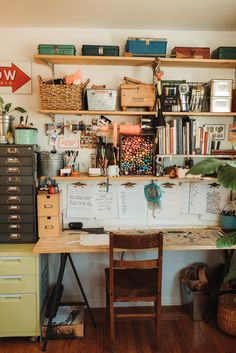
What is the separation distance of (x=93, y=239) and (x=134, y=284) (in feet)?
1.54

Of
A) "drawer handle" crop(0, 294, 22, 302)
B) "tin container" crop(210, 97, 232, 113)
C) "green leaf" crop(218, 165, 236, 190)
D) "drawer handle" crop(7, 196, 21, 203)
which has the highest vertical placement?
"tin container" crop(210, 97, 232, 113)

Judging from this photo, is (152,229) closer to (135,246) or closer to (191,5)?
(135,246)

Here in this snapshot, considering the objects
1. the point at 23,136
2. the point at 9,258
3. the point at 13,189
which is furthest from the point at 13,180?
the point at 9,258

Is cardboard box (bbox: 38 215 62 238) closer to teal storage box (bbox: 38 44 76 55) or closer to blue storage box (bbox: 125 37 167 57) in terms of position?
teal storage box (bbox: 38 44 76 55)

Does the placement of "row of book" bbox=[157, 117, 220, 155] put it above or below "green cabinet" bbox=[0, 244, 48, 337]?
above

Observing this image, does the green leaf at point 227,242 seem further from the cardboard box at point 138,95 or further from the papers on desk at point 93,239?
the cardboard box at point 138,95

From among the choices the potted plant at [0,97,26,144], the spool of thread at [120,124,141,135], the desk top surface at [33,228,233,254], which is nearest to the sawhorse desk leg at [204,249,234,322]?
the desk top surface at [33,228,233,254]

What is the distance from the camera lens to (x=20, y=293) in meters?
2.30

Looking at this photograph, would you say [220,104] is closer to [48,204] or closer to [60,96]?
[60,96]

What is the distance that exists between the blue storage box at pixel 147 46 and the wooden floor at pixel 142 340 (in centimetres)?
229

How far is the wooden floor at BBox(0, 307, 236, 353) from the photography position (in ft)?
7.50

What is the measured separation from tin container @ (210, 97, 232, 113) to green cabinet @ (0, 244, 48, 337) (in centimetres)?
186

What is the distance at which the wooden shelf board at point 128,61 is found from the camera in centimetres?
242

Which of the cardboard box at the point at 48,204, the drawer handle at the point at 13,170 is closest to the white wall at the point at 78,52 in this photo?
the cardboard box at the point at 48,204
